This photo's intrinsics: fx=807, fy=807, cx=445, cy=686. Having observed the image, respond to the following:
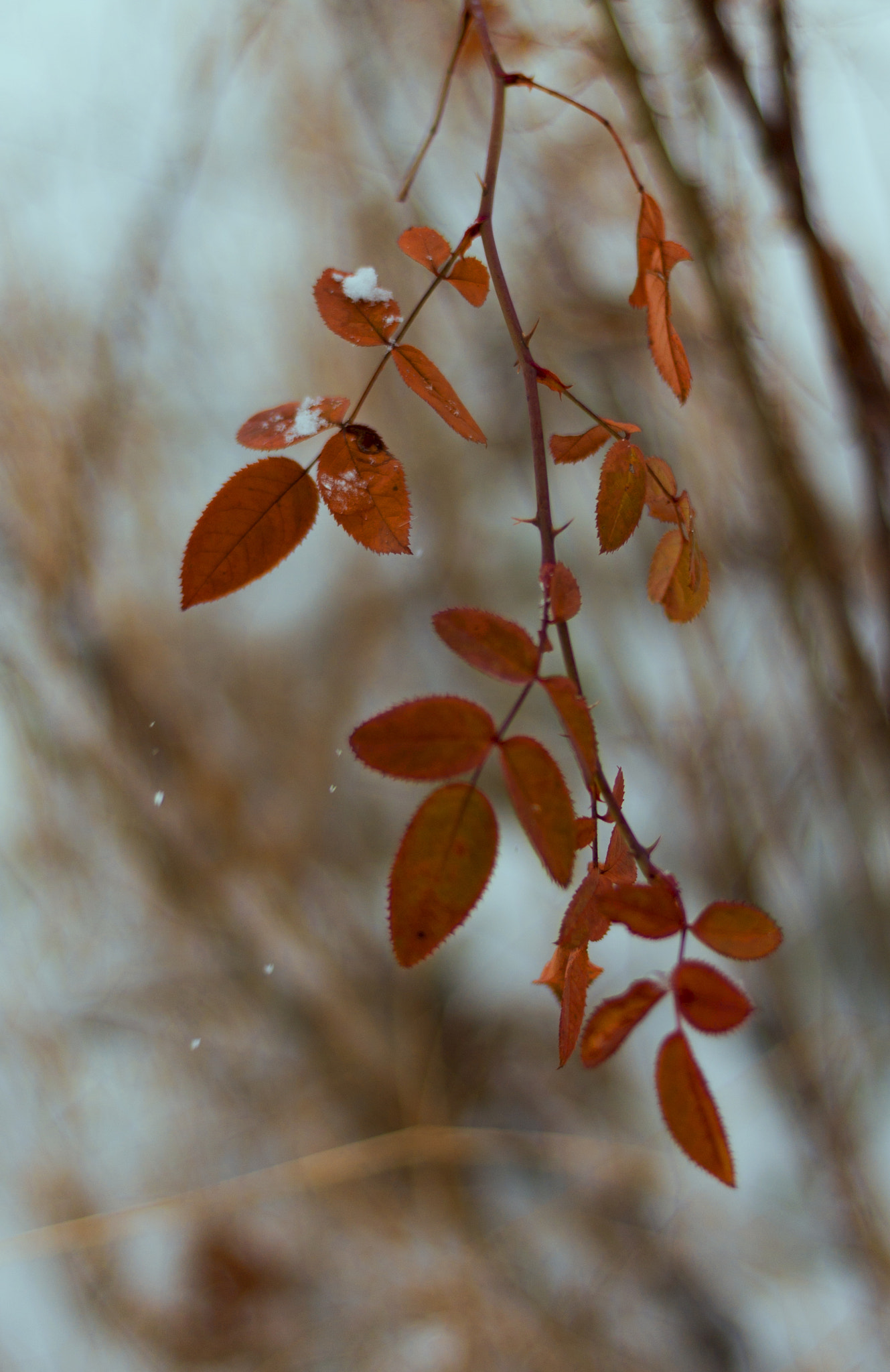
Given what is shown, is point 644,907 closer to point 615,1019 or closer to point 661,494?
point 615,1019

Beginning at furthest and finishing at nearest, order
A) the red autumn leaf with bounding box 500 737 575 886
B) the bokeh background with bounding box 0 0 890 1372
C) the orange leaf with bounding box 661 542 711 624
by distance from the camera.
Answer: the bokeh background with bounding box 0 0 890 1372 < the orange leaf with bounding box 661 542 711 624 < the red autumn leaf with bounding box 500 737 575 886

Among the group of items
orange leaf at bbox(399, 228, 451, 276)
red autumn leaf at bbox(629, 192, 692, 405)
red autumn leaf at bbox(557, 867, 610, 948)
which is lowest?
red autumn leaf at bbox(557, 867, 610, 948)

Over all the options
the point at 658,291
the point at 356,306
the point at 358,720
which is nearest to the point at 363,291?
the point at 356,306

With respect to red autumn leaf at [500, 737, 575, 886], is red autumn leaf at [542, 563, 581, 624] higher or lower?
higher

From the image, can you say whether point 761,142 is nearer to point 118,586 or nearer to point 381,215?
point 381,215

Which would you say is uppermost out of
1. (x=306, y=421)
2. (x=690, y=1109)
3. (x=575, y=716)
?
(x=306, y=421)

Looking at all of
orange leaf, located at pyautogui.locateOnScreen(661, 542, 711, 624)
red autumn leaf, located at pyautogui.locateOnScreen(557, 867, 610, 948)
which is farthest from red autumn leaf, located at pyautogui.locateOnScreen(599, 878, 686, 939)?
orange leaf, located at pyautogui.locateOnScreen(661, 542, 711, 624)

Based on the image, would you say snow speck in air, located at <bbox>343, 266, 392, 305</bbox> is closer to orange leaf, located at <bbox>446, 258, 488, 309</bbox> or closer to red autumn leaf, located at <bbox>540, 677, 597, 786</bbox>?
orange leaf, located at <bbox>446, 258, 488, 309</bbox>
